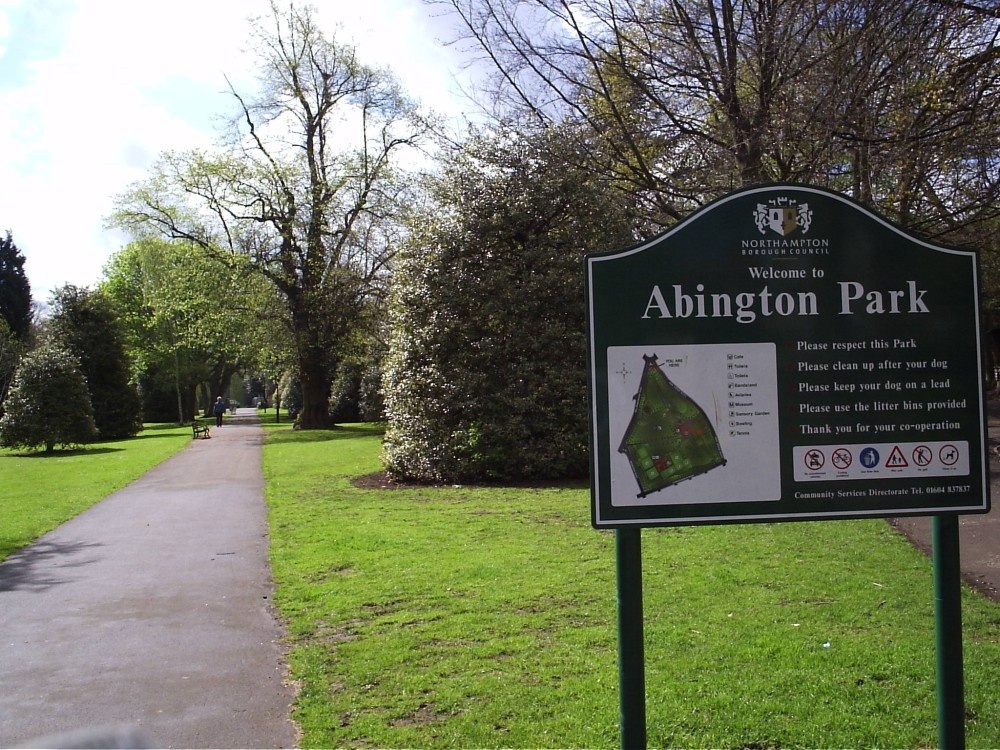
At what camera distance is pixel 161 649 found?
6.41 m

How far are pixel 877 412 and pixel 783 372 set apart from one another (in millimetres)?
455

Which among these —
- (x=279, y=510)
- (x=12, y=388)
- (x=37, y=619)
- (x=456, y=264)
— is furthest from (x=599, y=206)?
(x=12, y=388)

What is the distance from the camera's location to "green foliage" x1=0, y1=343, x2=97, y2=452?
101 ft

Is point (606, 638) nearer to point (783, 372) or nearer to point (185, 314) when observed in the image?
Result: point (783, 372)

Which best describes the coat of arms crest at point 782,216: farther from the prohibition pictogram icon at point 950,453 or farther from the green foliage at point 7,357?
the green foliage at point 7,357

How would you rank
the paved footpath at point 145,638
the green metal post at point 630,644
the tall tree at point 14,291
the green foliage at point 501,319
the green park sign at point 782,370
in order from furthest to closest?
the tall tree at point 14,291 < the green foliage at point 501,319 < the paved footpath at point 145,638 < the green park sign at point 782,370 < the green metal post at point 630,644

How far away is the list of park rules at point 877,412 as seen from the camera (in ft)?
12.8

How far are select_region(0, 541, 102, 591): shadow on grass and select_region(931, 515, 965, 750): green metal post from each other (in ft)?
25.3

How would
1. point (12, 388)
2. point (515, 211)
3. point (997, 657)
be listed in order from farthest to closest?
point (12, 388) → point (515, 211) → point (997, 657)

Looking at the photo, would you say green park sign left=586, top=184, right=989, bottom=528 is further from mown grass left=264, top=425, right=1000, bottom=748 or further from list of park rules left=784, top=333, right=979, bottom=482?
mown grass left=264, top=425, right=1000, bottom=748

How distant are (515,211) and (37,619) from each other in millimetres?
11898

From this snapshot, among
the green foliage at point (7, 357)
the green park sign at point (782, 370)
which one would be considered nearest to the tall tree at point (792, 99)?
the green park sign at point (782, 370)

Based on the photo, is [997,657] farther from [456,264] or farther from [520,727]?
[456,264]

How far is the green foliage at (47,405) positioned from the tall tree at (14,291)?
33.3 meters
